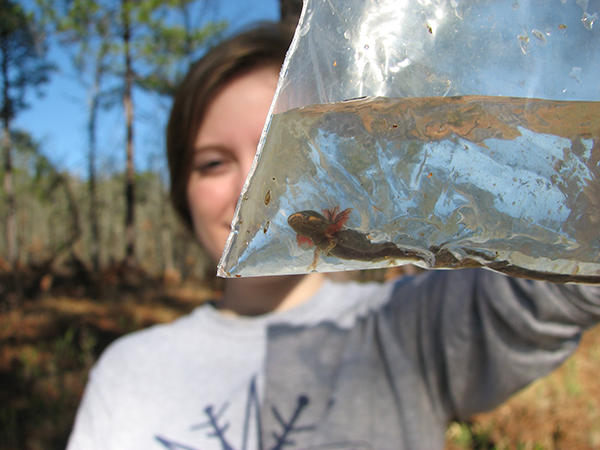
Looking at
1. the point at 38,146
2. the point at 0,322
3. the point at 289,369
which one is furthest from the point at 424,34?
the point at 38,146

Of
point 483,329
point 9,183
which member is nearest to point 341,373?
point 483,329

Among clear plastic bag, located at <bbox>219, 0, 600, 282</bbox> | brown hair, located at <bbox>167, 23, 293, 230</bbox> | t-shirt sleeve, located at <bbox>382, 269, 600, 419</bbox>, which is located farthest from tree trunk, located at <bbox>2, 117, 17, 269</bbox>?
clear plastic bag, located at <bbox>219, 0, 600, 282</bbox>

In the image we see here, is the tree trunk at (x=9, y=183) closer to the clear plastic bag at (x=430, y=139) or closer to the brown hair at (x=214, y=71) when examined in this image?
the brown hair at (x=214, y=71)

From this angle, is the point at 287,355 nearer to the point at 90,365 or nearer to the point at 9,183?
the point at 90,365

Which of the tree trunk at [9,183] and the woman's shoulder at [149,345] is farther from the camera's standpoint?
the tree trunk at [9,183]

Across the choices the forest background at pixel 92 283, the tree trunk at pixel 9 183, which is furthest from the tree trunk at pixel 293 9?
the tree trunk at pixel 9 183
